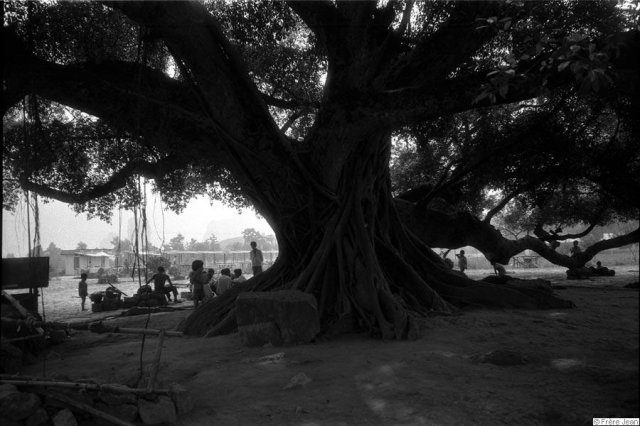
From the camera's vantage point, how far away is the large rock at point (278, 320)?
5.52 meters

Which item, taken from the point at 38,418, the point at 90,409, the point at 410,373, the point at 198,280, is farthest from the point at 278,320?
the point at 198,280

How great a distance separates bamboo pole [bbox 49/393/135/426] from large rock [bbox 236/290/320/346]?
8.38 ft

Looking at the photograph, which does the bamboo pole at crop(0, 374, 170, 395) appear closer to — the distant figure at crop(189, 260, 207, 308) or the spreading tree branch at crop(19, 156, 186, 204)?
the spreading tree branch at crop(19, 156, 186, 204)

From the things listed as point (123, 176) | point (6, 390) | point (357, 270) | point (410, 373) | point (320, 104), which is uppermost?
point (320, 104)

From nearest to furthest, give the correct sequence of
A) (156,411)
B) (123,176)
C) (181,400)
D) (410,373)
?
(156,411)
(181,400)
(410,373)
(123,176)

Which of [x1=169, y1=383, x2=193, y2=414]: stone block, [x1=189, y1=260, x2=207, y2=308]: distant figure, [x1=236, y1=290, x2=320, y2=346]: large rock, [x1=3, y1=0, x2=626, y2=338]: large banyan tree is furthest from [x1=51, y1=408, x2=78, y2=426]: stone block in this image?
[x1=189, y1=260, x2=207, y2=308]: distant figure

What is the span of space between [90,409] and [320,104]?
6.01 metres

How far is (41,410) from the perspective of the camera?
3.04 meters

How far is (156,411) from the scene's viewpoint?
10.5 ft

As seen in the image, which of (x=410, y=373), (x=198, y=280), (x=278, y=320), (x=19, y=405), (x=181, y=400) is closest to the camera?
(x=19, y=405)

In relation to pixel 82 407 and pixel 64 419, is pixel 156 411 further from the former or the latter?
pixel 64 419

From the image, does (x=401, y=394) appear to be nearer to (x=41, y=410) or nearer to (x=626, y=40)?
(x=41, y=410)

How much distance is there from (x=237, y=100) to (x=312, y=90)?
16.0 feet

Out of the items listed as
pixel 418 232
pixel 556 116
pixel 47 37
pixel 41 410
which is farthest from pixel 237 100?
pixel 556 116
